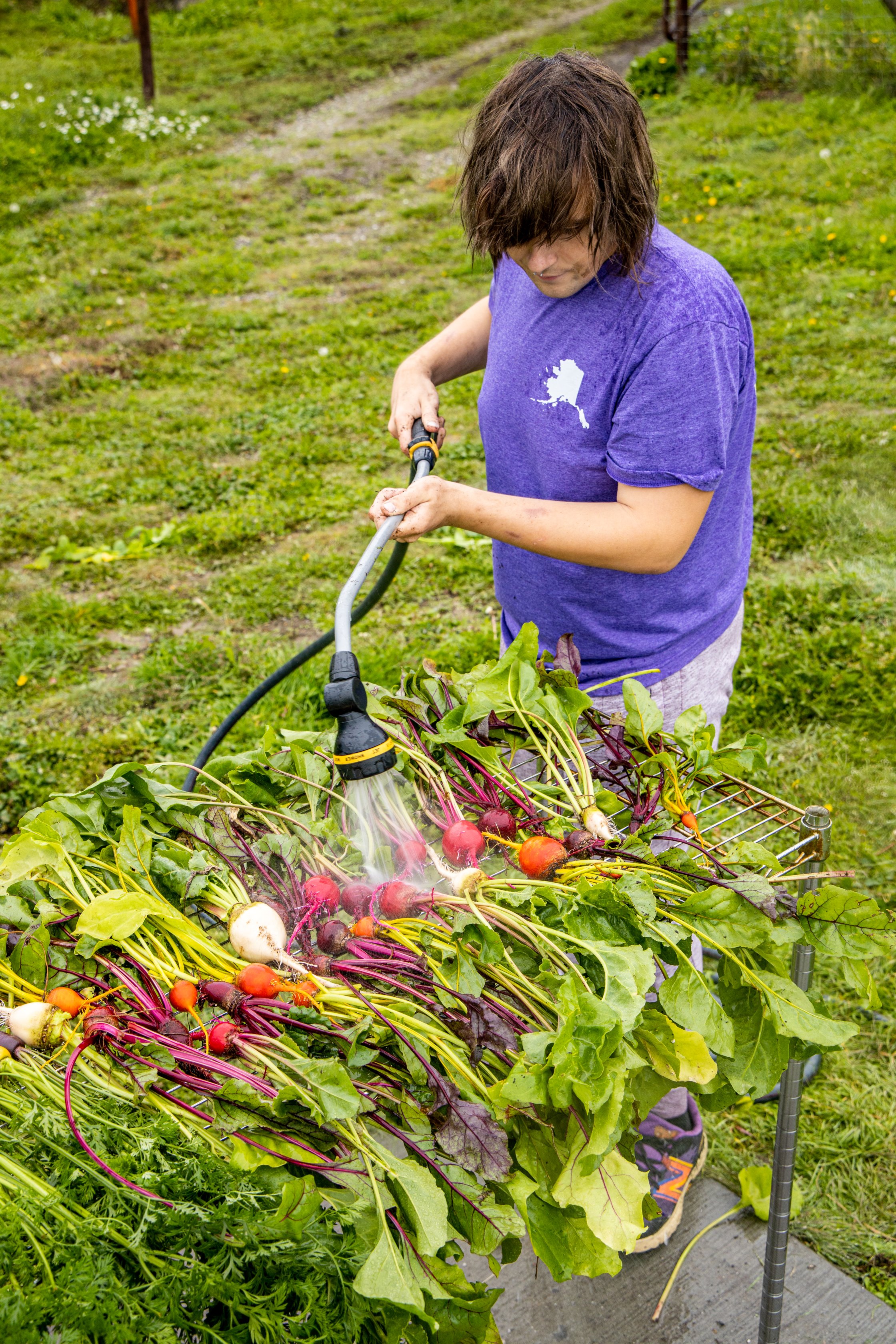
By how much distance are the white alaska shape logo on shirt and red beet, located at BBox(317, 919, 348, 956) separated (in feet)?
3.24

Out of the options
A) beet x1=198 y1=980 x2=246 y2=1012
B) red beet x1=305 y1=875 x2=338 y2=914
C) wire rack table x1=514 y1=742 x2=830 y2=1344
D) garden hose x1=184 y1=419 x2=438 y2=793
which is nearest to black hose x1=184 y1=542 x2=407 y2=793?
garden hose x1=184 y1=419 x2=438 y2=793

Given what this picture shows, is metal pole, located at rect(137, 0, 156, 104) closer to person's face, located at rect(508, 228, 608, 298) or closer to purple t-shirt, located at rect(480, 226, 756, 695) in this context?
purple t-shirt, located at rect(480, 226, 756, 695)

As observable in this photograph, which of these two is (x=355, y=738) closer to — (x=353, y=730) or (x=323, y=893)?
(x=353, y=730)

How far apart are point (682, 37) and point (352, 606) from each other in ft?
34.1

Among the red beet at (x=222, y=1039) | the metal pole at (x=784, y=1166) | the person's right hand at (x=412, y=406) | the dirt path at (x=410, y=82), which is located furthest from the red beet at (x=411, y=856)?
the dirt path at (x=410, y=82)

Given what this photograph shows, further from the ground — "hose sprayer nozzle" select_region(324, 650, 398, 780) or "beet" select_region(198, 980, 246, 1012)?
"hose sprayer nozzle" select_region(324, 650, 398, 780)

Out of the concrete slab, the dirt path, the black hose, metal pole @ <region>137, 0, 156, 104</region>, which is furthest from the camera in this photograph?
the dirt path

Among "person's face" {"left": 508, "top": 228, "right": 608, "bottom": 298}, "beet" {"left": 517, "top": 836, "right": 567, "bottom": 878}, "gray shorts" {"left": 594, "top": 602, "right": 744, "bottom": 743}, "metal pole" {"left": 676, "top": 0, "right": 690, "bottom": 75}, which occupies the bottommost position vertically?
"gray shorts" {"left": 594, "top": 602, "right": 744, "bottom": 743}

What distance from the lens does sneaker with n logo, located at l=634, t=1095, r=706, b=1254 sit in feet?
7.30

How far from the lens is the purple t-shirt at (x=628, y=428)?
1754mm

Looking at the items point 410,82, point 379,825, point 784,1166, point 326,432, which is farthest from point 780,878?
point 410,82

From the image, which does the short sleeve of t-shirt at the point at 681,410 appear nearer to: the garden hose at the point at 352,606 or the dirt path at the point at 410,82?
the garden hose at the point at 352,606

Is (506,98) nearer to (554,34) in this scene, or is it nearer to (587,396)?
(587,396)

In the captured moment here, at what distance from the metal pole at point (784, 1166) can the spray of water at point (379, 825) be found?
643mm
